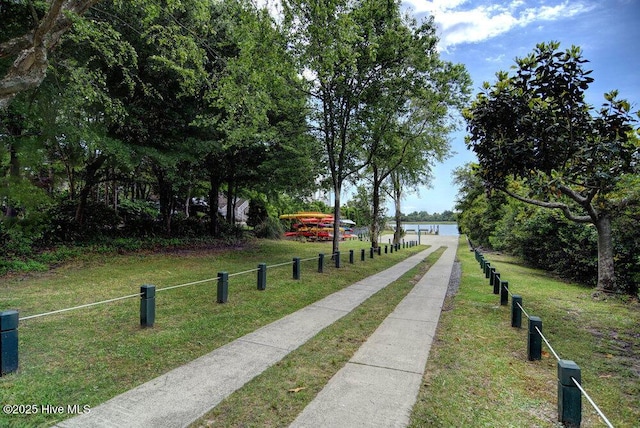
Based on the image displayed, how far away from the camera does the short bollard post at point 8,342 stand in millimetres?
3555

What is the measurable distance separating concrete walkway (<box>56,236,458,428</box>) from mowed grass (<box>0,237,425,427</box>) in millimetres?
266

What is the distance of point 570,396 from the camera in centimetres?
289

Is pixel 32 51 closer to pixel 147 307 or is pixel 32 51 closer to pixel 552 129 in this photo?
pixel 147 307

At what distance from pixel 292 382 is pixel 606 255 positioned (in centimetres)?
972

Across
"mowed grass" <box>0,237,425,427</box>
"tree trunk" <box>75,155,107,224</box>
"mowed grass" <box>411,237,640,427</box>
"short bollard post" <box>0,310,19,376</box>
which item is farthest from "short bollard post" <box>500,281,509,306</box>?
"tree trunk" <box>75,155,107,224</box>

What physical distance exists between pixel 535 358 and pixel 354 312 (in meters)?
3.23

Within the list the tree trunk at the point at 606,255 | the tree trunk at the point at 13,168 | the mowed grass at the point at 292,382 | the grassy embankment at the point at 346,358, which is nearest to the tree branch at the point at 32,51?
the grassy embankment at the point at 346,358

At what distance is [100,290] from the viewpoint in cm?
786

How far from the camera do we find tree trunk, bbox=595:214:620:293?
8953 mm

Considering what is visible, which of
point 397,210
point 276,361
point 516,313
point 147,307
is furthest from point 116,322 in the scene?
point 397,210

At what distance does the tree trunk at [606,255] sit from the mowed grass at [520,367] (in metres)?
1.31

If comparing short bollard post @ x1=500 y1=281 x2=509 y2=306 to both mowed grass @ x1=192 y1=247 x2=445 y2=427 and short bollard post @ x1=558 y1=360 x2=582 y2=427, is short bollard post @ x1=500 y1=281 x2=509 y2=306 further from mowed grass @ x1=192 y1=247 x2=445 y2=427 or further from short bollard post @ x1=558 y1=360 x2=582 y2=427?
short bollard post @ x1=558 y1=360 x2=582 y2=427

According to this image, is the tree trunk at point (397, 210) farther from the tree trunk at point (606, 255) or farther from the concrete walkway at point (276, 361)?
the concrete walkway at point (276, 361)

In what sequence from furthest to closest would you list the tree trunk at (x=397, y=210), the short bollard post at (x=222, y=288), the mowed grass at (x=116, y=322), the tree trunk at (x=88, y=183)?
the tree trunk at (x=397, y=210) → the tree trunk at (x=88, y=183) → the short bollard post at (x=222, y=288) → the mowed grass at (x=116, y=322)
